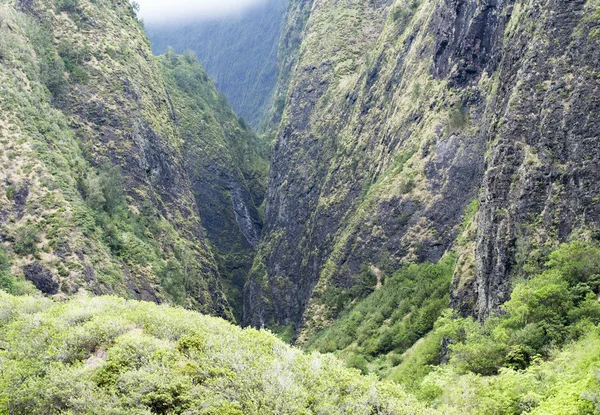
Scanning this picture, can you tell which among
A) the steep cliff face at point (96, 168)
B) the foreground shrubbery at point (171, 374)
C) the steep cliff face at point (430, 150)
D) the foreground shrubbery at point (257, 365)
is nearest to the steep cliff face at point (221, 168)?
the steep cliff face at point (96, 168)

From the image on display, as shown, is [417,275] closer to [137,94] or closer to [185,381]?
[185,381]

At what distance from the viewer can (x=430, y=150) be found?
5262cm

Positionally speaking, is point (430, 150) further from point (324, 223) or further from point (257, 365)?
point (257, 365)

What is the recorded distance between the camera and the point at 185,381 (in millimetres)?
14555

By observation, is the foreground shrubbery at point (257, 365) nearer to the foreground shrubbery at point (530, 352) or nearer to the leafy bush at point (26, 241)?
the foreground shrubbery at point (530, 352)

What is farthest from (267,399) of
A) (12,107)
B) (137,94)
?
(137,94)

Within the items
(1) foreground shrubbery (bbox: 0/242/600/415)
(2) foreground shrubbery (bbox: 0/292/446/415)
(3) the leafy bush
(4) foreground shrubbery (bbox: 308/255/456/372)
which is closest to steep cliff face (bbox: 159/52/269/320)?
(4) foreground shrubbery (bbox: 308/255/456/372)

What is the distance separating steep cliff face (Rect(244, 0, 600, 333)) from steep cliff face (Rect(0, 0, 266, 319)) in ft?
64.4

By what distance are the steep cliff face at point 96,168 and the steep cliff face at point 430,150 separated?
19.6 metres

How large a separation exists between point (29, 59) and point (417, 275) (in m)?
56.8

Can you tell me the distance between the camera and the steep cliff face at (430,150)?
85.5 feet

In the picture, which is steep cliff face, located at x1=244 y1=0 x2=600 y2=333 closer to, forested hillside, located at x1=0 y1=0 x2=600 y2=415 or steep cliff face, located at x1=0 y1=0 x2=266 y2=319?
forested hillside, located at x1=0 y1=0 x2=600 y2=415

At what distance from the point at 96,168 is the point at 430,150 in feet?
146

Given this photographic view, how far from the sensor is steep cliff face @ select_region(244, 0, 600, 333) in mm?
26062
